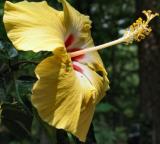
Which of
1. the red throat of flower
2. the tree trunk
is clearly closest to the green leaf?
the red throat of flower

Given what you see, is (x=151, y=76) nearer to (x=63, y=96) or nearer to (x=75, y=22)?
(x=75, y=22)

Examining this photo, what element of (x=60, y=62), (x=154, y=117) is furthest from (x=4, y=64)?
(x=154, y=117)

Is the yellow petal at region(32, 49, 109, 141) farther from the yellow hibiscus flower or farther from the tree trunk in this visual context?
the tree trunk

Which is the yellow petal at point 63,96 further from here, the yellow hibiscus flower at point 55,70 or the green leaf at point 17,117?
the green leaf at point 17,117

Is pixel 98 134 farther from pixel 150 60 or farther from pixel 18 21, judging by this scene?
pixel 18 21

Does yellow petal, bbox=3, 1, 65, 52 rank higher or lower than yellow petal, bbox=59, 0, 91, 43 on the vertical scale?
higher

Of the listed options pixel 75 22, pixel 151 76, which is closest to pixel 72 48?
pixel 75 22
